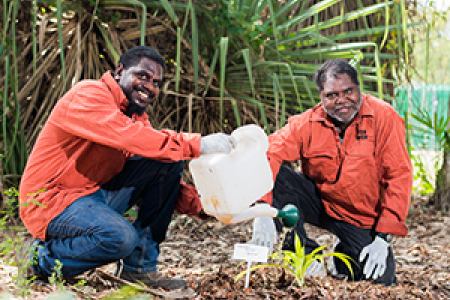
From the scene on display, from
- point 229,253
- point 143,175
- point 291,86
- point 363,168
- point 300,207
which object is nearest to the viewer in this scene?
point 143,175

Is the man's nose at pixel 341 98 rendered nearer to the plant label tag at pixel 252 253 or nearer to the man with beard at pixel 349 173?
the man with beard at pixel 349 173

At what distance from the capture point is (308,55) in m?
2.76

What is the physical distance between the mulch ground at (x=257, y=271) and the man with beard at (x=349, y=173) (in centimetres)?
18

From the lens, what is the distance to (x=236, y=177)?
1.59 meters

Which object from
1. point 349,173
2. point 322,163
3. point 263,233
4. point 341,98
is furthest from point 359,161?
point 263,233

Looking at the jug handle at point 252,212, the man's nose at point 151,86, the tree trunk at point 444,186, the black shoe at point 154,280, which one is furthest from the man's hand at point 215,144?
the tree trunk at point 444,186

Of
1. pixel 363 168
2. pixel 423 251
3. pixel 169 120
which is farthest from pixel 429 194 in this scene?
pixel 169 120

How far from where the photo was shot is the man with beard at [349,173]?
1938 millimetres

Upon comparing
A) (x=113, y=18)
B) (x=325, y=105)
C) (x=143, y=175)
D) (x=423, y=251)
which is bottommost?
(x=423, y=251)

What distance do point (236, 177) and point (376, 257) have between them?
2.43 ft

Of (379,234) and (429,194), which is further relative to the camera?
(429,194)

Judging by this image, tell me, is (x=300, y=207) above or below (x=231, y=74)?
below

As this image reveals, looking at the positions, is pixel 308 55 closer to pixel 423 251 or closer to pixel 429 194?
pixel 423 251

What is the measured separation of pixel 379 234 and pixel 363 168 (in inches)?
11.1
